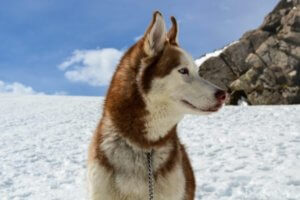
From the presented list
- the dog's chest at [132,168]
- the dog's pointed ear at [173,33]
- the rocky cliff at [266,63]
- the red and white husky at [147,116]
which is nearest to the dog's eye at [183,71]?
the red and white husky at [147,116]

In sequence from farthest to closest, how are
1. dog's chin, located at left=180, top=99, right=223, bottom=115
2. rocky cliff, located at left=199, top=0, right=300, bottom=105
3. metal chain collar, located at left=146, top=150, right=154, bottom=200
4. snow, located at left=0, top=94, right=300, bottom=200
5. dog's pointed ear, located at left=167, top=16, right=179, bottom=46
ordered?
1. rocky cliff, located at left=199, top=0, right=300, bottom=105
2. snow, located at left=0, top=94, right=300, bottom=200
3. dog's pointed ear, located at left=167, top=16, right=179, bottom=46
4. dog's chin, located at left=180, top=99, right=223, bottom=115
5. metal chain collar, located at left=146, top=150, right=154, bottom=200

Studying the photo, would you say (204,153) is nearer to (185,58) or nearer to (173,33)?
(173,33)

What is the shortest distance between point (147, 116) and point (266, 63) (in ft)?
88.1

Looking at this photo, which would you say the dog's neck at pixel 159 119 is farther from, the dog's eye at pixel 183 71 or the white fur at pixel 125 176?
the dog's eye at pixel 183 71

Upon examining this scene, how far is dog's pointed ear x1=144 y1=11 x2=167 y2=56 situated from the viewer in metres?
3.53

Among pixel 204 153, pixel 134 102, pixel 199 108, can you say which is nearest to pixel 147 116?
pixel 134 102

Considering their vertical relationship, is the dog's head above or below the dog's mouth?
above

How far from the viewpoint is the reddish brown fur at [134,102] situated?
3463 mm

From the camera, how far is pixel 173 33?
395 cm

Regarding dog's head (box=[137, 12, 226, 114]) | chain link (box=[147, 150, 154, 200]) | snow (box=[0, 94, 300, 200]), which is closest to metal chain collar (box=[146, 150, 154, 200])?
chain link (box=[147, 150, 154, 200])

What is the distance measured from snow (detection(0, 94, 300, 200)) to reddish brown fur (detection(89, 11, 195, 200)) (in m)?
0.87

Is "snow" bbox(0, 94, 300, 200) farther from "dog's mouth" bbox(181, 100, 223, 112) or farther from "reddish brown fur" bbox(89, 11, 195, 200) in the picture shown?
"dog's mouth" bbox(181, 100, 223, 112)

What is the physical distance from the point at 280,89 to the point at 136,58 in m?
24.9

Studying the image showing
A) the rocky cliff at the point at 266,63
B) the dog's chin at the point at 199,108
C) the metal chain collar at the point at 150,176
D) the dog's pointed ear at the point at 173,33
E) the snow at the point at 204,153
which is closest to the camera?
the metal chain collar at the point at 150,176
